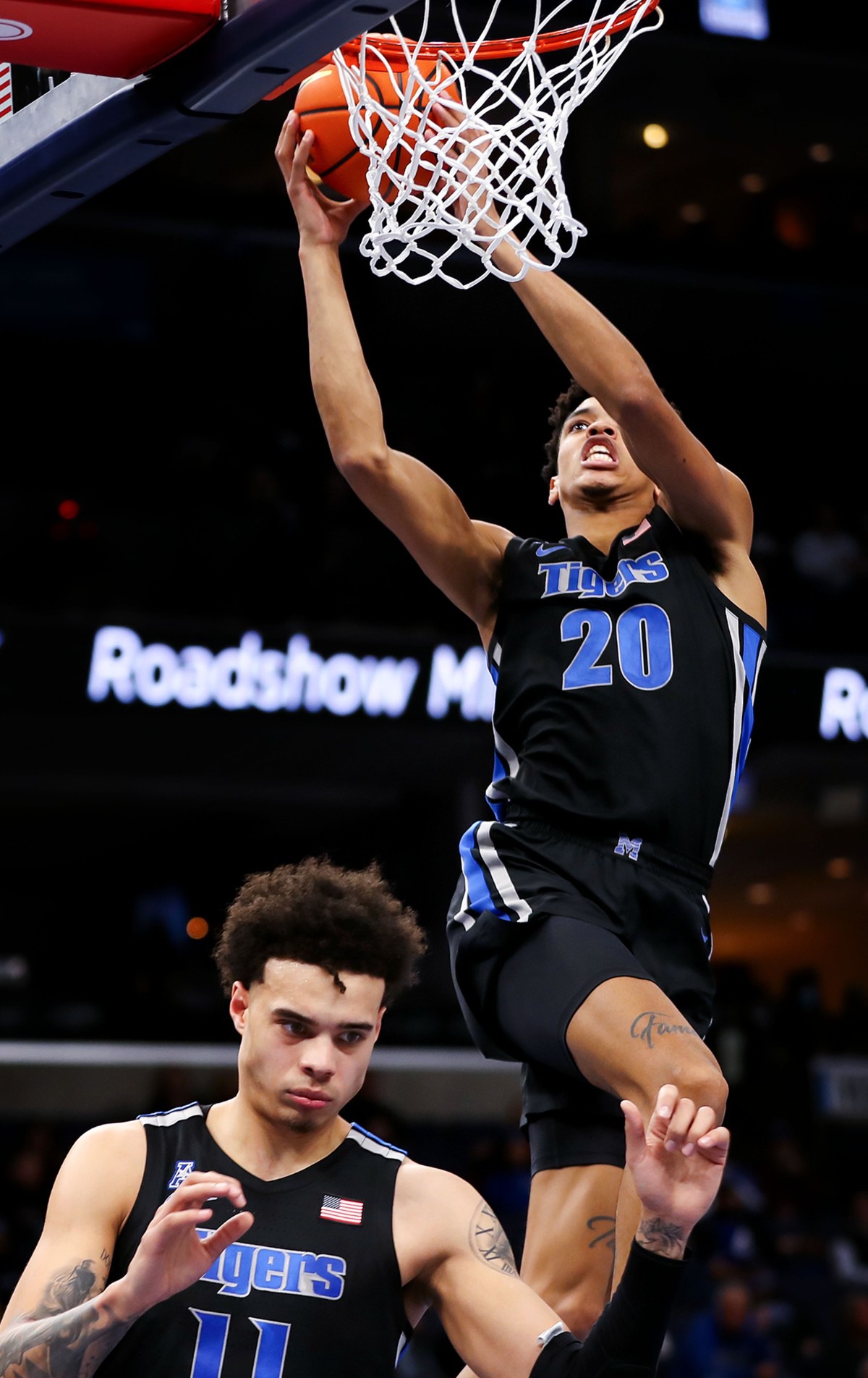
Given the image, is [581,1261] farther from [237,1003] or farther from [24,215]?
[24,215]

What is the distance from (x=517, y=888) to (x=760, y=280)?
12163mm

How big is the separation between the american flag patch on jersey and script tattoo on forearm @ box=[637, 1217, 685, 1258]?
1.92ft

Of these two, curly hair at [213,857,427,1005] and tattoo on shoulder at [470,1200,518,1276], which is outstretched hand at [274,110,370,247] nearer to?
curly hair at [213,857,427,1005]

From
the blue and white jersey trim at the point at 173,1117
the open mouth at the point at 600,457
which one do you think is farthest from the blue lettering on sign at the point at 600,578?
the blue and white jersey trim at the point at 173,1117

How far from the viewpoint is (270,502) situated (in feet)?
42.9

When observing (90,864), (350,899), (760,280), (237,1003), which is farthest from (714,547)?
(90,864)

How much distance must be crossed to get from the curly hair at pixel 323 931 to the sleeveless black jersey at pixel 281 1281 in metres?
0.31

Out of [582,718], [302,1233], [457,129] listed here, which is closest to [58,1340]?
[302,1233]

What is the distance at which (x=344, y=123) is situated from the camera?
152 inches

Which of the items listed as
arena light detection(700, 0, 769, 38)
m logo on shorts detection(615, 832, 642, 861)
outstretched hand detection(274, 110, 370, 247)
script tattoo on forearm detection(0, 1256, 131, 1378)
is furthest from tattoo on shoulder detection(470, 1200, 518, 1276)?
arena light detection(700, 0, 769, 38)

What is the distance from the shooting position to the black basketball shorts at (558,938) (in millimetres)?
3557

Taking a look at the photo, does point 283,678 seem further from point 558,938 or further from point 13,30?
point 13,30

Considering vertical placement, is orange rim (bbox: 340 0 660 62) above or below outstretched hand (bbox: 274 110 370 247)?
above

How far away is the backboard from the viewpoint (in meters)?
3.17
